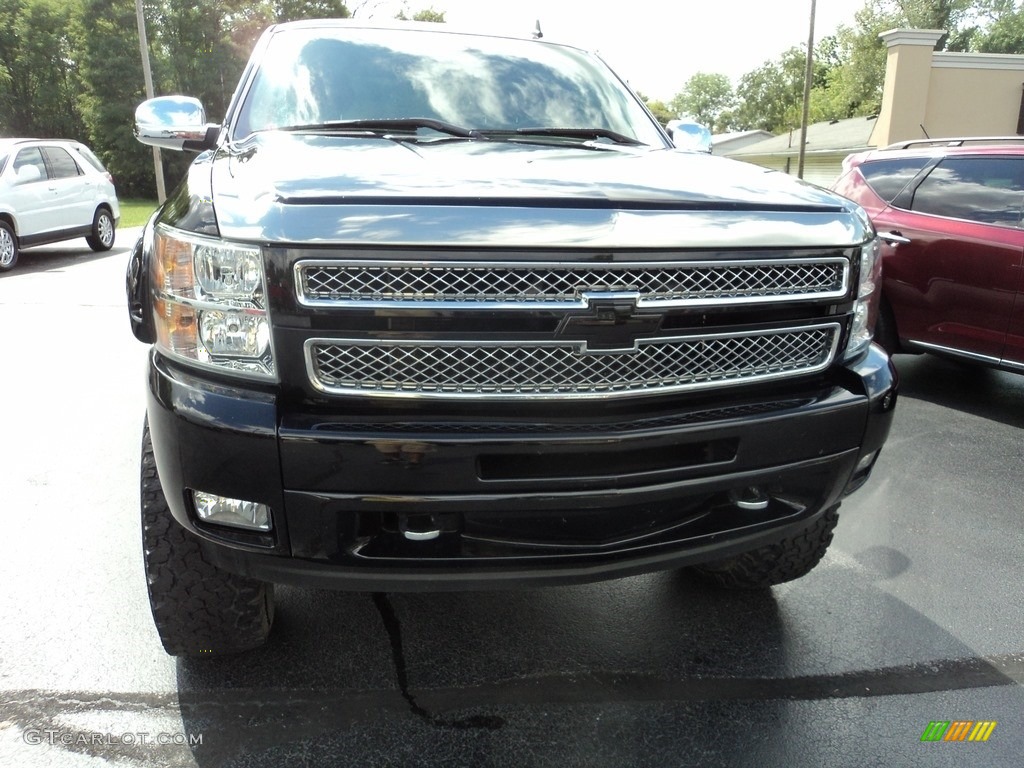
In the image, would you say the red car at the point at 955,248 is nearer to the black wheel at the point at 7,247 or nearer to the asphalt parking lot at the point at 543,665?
the asphalt parking lot at the point at 543,665

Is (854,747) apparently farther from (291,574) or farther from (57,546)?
(57,546)

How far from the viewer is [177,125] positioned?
3.19 meters

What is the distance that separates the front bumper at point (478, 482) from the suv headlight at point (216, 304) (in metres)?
0.07

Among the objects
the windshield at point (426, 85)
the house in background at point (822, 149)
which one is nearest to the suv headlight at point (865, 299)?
the windshield at point (426, 85)

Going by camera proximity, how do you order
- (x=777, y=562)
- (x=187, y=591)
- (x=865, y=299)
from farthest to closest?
(x=777, y=562)
(x=865, y=299)
(x=187, y=591)

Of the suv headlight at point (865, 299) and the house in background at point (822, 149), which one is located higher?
the suv headlight at point (865, 299)

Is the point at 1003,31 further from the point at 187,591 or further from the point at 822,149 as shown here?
the point at 187,591

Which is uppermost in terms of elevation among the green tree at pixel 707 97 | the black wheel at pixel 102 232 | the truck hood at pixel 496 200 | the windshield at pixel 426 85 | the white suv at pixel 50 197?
the windshield at pixel 426 85

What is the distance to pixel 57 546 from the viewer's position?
124 inches

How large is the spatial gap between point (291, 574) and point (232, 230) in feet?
2.57

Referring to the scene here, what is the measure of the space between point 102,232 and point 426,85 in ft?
39.2

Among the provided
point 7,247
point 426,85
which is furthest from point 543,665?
point 7,247

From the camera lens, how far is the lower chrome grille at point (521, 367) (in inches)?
71.1

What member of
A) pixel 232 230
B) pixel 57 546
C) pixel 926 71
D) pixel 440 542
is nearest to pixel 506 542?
pixel 440 542
